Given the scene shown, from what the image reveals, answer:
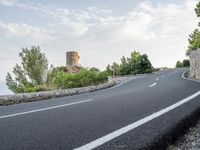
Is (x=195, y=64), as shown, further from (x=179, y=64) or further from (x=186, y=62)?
(x=179, y=64)

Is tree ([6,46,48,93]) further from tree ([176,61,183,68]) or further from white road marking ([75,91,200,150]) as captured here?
tree ([176,61,183,68])

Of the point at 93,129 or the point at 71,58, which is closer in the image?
the point at 93,129

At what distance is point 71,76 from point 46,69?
63.4 ft

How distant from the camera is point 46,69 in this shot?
43094mm

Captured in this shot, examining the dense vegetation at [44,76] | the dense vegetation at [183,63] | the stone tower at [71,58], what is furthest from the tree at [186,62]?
the stone tower at [71,58]

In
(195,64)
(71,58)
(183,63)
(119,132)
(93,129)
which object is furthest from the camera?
(183,63)

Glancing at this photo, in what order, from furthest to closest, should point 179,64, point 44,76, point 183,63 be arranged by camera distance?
point 179,64 → point 183,63 → point 44,76

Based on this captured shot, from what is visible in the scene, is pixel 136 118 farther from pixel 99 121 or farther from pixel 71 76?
pixel 71 76

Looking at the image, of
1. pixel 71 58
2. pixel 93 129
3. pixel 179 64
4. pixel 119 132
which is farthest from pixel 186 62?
pixel 119 132

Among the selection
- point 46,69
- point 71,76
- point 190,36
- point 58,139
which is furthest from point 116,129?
point 190,36

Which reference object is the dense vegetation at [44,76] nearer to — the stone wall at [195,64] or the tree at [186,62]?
the stone wall at [195,64]

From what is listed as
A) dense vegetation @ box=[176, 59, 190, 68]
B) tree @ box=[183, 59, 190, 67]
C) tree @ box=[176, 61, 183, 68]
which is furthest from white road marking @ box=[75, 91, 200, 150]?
tree @ box=[176, 61, 183, 68]

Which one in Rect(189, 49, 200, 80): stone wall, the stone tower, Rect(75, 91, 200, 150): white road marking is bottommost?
Rect(75, 91, 200, 150): white road marking

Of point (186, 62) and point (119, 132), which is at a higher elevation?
point (186, 62)
